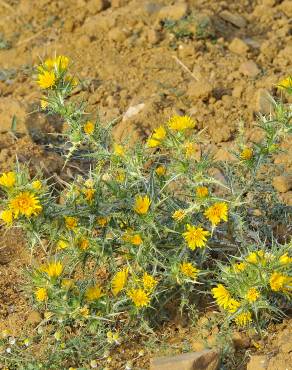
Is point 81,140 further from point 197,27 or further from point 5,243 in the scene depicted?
point 197,27

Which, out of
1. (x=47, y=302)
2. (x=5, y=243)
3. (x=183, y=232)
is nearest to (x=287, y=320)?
(x=183, y=232)

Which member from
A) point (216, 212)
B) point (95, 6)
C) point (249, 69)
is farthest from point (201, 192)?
point (95, 6)

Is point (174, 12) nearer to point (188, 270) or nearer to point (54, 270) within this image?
point (188, 270)

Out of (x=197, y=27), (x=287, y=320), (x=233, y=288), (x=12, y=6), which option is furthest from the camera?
(x=12, y=6)

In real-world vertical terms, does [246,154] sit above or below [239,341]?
above

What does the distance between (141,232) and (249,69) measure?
→ 2.64m

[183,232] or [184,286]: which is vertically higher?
[183,232]

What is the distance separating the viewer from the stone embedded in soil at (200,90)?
541 centimetres

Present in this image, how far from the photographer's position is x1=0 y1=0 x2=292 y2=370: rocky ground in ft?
17.1

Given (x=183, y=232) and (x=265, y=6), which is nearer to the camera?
(x=183, y=232)

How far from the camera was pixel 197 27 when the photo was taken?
6.02m

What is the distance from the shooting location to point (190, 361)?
3371mm

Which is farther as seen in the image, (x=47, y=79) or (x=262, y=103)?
(x=262, y=103)

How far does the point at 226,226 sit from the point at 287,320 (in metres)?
0.57
